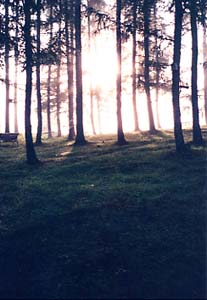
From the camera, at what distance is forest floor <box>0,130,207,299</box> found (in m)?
6.49

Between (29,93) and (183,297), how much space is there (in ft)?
42.3

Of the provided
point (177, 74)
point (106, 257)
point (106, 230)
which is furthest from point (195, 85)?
point (106, 257)

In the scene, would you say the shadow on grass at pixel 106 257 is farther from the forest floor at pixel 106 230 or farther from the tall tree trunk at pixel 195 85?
the tall tree trunk at pixel 195 85

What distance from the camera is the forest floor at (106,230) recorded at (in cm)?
649

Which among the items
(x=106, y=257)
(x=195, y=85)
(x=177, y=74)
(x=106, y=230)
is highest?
(x=177, y=74)

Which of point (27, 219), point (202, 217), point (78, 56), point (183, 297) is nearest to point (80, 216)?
point (27, 219)

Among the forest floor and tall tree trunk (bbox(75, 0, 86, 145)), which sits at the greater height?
tall tree trunk (bbox(75, 0, 86, 145))

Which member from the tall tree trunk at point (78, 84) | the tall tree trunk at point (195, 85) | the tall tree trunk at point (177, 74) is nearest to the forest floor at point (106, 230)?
the tall tree trunk at point (177, 74)

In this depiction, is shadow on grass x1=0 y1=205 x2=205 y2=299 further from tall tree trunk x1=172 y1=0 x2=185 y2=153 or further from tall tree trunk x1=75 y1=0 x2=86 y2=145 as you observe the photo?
tall tree trunk x1=75 y1=0 x2=86 y2=145

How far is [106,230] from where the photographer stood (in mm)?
8711

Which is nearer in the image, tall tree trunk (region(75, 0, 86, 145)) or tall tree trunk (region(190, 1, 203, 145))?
tall tree trunk (region(190, 1, 203, 145))

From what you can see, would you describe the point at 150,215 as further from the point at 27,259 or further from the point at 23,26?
the point at 23,26

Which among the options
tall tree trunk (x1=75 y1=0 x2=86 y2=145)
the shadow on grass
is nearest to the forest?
the shadow on grass

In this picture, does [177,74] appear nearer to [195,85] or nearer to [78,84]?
[195,85]
